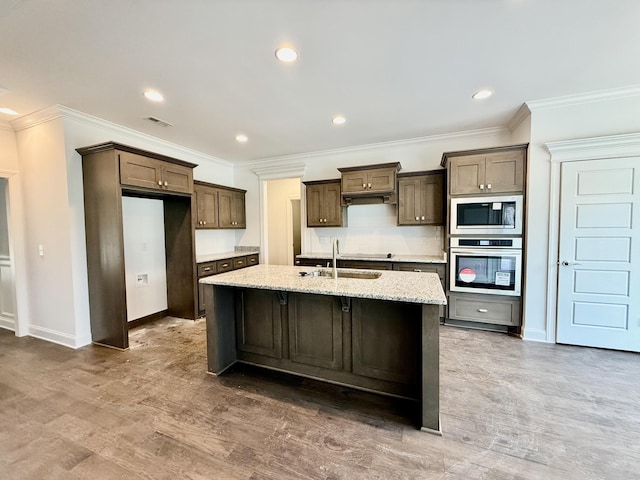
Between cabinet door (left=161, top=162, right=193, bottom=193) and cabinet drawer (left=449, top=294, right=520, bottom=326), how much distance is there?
407 cm

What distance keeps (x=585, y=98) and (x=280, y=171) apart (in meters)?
4.46

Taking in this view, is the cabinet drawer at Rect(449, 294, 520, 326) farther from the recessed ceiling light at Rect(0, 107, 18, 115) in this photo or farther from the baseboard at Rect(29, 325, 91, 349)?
the recessed ceiling light at Rect(0, 107, 18, 115)

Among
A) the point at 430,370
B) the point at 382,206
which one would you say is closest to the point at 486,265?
the point at 382,206

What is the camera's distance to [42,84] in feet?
8.55

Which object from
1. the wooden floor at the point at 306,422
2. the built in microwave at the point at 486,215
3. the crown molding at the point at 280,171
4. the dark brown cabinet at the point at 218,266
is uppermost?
the crown molding at the point at 280,171

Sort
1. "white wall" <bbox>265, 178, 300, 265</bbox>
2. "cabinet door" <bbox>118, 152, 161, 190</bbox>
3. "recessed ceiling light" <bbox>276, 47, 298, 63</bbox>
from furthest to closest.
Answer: "white wall" <bbox>265, 178, 300, 265</bbox> < "cabinet door" <bbox>118, 152, 161, 190</bbox> < "recessed ceiling light" <bbox>276, 47, 298, 63</bbox>

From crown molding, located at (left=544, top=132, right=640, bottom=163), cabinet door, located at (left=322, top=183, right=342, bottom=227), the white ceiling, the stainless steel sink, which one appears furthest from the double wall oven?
cabinet door, located at (left=322, top=183, right=342, bottom=227)

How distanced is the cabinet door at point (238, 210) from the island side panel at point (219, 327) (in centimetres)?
285

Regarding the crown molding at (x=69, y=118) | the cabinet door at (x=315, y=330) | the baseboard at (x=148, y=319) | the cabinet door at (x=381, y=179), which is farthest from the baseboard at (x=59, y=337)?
the cabinet door at (x=381, y=179)

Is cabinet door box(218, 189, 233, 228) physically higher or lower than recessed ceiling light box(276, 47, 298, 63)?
lower

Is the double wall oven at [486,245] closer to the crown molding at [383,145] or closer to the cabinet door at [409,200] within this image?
the cabinet door at [409,200]

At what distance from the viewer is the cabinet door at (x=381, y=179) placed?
13.9 feet

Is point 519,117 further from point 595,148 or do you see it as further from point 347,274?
point 347,274

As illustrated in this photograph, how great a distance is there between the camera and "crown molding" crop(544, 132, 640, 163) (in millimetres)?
2896
